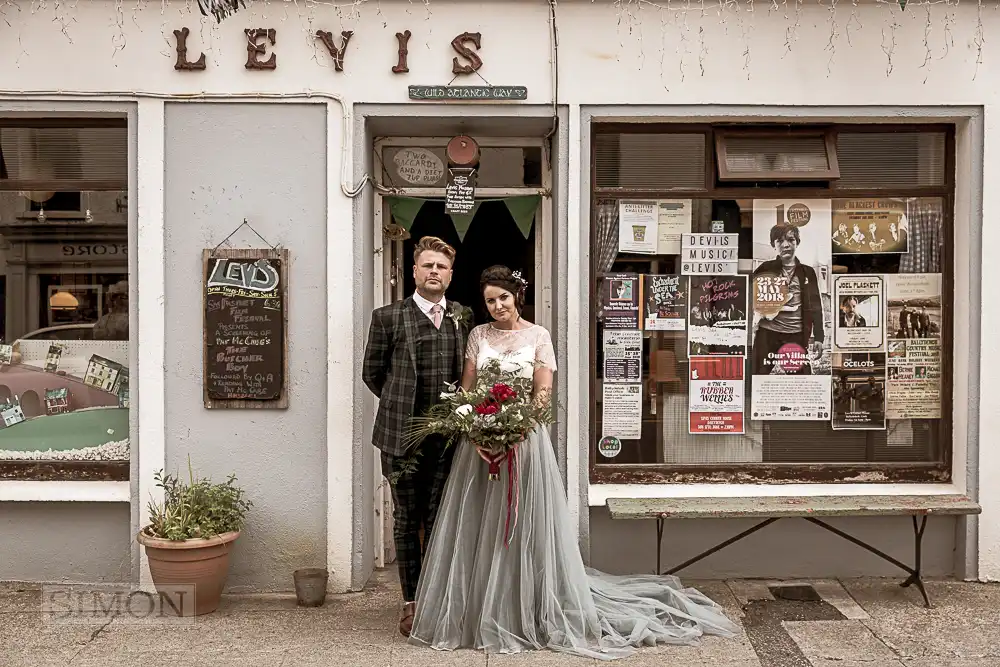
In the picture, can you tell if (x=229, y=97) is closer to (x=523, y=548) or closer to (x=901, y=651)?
(x=523, y=548)

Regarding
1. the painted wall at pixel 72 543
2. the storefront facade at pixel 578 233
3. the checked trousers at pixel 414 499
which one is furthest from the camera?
the painted wall at pixel 72 543

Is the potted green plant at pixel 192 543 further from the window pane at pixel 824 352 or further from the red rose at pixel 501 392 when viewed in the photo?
the window pane at pixel 824 352

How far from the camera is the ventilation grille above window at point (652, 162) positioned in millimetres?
5934

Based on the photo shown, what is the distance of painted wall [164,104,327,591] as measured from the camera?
18.4ft

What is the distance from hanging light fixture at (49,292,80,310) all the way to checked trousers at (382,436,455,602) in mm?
2391

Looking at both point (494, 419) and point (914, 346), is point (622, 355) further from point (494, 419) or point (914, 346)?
point (914, 346)

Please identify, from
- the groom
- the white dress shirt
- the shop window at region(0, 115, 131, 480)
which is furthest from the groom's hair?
the shop window at region(0, 115, 131, 480)

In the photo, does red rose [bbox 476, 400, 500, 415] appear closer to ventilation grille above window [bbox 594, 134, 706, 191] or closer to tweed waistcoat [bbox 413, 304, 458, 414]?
tweed waistcoat [bbox 413, 304, 458, 414]

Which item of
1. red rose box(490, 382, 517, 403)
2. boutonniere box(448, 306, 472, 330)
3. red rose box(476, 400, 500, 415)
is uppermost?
boutonniere box(448, 306, 472, 330)

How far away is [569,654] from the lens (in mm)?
4754

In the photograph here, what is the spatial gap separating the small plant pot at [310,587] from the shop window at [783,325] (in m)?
1.84

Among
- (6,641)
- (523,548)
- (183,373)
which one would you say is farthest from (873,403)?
(6,641)

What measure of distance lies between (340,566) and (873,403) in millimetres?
3506

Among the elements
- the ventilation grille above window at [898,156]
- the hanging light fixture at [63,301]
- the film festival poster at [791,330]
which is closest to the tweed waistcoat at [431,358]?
the film festival poster at [791,330]
